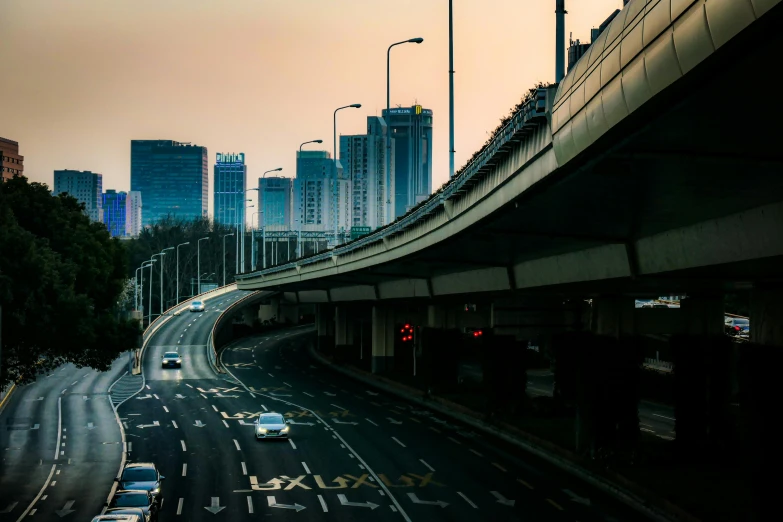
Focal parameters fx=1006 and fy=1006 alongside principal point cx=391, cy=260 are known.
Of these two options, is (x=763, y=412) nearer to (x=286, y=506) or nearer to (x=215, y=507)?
(x=286, y=506)

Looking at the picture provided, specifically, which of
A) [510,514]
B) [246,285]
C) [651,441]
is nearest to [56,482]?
[510,514]

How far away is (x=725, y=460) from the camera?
124 ft

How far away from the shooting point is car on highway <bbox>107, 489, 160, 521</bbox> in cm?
2858

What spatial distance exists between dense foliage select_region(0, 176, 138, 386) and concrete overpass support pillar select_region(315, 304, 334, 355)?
57.8 m

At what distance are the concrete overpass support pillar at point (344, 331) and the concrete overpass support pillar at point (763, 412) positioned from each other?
250 ft

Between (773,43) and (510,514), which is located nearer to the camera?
(773,43)

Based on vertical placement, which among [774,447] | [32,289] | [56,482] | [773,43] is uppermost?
[773,43]

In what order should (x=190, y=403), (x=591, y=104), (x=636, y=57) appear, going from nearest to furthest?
(x=636, y=57) → (x=591, y=104) → (x=190, y=403)

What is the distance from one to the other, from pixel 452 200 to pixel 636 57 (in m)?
21.9

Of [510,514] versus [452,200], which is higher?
[452,200]

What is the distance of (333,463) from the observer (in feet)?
133

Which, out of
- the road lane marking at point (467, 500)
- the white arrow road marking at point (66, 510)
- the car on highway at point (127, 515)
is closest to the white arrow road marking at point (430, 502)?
the road lane marking at point (467, 500)

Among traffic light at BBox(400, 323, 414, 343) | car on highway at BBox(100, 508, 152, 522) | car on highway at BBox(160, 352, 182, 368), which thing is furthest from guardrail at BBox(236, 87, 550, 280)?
car on highway at BBox(160, 352, 182, 368)

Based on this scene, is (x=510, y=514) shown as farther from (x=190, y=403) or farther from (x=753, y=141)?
(x=190, y=403)
